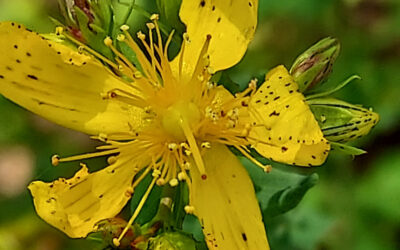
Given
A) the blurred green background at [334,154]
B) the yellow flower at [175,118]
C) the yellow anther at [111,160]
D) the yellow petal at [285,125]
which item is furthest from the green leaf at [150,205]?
the blurred green background at [334,154]

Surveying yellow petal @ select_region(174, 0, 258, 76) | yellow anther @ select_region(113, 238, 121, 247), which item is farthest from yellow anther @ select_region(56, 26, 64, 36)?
yellow anther @ select_region(113, 238, 121, 247)

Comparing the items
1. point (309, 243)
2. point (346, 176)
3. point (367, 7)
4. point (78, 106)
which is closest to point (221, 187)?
point (78, 106)

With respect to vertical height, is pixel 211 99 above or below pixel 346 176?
above

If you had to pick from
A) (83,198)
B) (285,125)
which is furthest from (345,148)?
(83,198)

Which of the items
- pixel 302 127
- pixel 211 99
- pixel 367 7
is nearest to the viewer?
pixel 302 127

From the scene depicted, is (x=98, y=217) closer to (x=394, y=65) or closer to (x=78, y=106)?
(x=78, y=106)

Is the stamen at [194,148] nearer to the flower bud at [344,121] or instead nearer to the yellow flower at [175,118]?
the yellow flower at [175,118]
